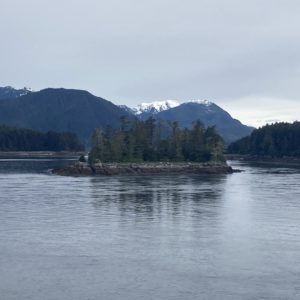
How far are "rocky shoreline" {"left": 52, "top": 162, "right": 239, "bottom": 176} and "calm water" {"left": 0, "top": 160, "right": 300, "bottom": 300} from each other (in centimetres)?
4827

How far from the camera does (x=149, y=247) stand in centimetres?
4250

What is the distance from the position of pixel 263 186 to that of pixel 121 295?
207 ft

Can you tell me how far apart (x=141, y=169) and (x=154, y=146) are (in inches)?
578

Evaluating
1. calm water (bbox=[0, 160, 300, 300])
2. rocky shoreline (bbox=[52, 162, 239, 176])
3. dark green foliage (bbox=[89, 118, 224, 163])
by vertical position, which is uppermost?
dark green foliage (bbox=[89, 118, 224, 163])

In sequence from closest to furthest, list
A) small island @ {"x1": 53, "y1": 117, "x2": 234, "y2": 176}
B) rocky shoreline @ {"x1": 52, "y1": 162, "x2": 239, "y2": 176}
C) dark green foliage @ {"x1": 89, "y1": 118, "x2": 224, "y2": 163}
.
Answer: rocky shoreline @ {"x1": 52, "y1": 162, "x2": 239, "y2": 176}, small island @ {"x1": 53, "y1": 117, "x2": 234, "y2": 176}, dark green foliage @ {"x1": 89, "y1": 118, "x2": 224, "y2": 163}

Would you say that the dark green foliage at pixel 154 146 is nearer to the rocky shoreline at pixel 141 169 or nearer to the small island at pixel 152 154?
the small island at pixel 152 154

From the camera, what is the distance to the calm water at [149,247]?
32.8 m

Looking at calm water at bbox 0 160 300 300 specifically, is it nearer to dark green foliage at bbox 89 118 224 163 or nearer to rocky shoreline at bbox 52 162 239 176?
rocky shoreline at bbox 52 162 239 176

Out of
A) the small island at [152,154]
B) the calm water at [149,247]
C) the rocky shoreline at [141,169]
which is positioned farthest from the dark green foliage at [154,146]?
the calm water at [149,247]

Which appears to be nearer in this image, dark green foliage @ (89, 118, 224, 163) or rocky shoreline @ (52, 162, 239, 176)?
rocky shoreline @ (52, 162, 239, 176)

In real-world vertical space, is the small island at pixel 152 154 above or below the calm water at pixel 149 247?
above

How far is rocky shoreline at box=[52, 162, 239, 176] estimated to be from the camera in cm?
12400

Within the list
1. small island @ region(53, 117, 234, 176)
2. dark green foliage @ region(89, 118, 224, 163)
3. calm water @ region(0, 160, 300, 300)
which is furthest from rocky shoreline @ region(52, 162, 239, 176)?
calm water @ region(0, 160, 300, 300)

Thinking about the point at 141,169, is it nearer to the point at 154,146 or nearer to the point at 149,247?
the point at 154,146
